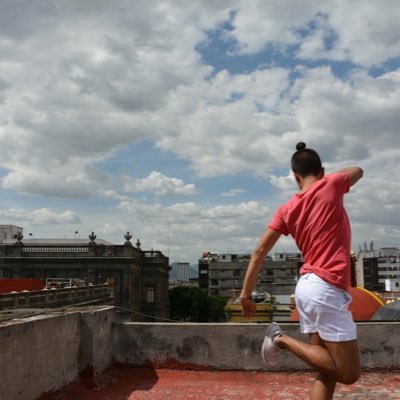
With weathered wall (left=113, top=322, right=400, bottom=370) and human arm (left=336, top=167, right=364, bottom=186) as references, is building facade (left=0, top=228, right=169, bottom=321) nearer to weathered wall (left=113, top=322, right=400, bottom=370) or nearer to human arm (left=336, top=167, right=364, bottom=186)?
weathered wall (left=113, top=322, right=400, bottom=370)

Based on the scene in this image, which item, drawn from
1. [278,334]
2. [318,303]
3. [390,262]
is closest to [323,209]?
[318,303]

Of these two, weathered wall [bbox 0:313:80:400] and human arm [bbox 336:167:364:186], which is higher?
human arm [bbox 336:167:364:186]

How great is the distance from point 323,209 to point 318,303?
0.57 metres

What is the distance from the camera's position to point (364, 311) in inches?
481

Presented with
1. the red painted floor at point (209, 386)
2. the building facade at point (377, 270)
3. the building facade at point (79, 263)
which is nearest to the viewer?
the red painted floor at point (209, 386)

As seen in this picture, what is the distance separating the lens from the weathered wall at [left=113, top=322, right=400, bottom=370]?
5949mm

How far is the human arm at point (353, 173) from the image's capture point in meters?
3.21

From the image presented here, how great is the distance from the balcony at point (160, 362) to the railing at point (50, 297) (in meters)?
14.1

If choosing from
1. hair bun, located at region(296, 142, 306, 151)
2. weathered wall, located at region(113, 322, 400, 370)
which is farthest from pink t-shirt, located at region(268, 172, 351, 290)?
weathered wall, located at region(113, 322, 400, 370)

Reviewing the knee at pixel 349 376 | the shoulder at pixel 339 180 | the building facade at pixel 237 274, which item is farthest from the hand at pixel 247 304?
the building facade at pixel 237 274

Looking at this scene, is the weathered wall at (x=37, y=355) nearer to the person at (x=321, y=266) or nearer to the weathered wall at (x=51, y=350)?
the weathered wall at (x=51, y=350)

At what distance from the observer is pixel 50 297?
78.8 ft

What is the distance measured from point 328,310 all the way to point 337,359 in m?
0.31

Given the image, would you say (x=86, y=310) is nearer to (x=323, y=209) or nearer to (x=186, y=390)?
(x=186, y=390)
